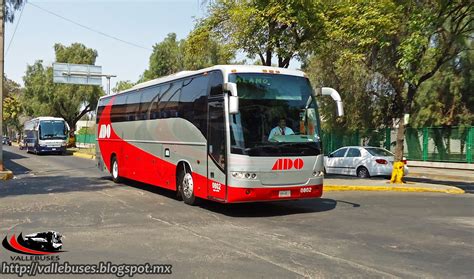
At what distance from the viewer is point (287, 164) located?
10523 millimetres

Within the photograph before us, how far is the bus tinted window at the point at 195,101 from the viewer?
37.1 ft

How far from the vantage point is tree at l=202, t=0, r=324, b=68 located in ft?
52.1

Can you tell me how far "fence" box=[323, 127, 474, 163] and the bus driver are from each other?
67.5ft

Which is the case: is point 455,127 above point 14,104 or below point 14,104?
below

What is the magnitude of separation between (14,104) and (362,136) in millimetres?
70660

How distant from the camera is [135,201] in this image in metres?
12.7

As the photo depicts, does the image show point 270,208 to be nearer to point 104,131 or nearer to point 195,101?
point 195,101

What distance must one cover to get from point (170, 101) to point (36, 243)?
6.25m

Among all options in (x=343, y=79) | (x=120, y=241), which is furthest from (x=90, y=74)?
(x=120, y=241)

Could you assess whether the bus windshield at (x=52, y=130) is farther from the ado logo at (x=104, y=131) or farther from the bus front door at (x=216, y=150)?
the bus front door at (x=216, y=150)

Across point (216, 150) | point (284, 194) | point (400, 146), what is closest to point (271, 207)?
point (284, 194)

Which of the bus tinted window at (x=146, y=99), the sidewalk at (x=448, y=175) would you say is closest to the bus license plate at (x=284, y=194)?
the bus tinted window at (x=146, y=99)

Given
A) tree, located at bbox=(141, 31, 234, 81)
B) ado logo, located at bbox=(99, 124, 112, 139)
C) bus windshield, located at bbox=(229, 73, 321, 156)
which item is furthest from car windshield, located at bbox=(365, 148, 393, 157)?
tree, located at bbox=(141, 31, 234, 81)

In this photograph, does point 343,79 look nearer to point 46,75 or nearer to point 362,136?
point 362,136
